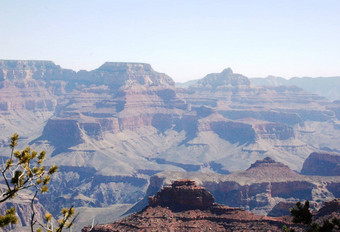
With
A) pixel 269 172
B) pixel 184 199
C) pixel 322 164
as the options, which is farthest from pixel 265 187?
pixel 184 199

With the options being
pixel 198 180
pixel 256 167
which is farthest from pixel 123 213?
pixel 256 167

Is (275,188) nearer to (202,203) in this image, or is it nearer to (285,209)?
(285,209)

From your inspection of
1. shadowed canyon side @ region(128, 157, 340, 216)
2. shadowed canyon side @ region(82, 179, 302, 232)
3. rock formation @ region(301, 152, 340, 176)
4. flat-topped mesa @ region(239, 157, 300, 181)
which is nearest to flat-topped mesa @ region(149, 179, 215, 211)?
shadowed canyon side @ region(82, 179, 302, 232)

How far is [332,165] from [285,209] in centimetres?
6533

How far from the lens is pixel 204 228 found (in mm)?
61250

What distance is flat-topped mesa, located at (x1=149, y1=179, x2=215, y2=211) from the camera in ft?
221

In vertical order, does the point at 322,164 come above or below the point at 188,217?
below

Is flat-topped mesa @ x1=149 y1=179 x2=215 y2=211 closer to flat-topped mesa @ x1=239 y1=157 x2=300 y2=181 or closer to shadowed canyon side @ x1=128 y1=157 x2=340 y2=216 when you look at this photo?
shadowed canyon side @ x1=128 y1=157 x2=340 y2=216

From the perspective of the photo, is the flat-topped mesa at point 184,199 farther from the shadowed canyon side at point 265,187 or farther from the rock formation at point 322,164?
the rock formation at point 322,164

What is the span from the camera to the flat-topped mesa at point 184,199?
67312 mm

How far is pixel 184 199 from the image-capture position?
221 feet

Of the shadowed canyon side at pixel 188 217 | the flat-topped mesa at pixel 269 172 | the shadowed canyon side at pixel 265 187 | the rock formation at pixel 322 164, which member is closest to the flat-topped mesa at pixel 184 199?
the shadowed canyon side at pixel 188 217

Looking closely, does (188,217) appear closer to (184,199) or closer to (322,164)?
(184,199)

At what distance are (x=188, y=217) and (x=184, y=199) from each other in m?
3.65
